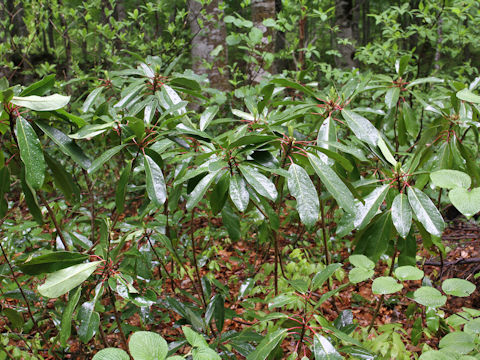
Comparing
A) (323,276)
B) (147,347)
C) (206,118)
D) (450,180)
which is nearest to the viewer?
(147,347)

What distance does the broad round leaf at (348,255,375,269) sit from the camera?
129 centimetres

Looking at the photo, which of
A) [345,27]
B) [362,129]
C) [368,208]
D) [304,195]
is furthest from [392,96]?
[345,27]

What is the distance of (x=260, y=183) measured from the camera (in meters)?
1.05

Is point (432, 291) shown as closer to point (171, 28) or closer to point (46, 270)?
point (46, 270)

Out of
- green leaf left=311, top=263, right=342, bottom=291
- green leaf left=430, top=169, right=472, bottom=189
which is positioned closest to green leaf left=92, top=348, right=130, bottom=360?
green leaf left=311, top=263, right=342, bottom=291

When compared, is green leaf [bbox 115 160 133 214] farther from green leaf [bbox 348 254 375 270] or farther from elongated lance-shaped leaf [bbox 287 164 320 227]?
green leaf [bbox 348 254 375 270]

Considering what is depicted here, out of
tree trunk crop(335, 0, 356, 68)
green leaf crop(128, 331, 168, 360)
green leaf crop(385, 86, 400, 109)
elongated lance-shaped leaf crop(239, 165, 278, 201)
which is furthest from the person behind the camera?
tree trunk crop(335, 0, 356, 68)

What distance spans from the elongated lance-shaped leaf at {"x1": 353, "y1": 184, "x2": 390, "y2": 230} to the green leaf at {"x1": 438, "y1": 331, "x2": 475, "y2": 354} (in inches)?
18.5

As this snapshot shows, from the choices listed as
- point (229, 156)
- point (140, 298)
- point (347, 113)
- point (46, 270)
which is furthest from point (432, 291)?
point (46, 270)

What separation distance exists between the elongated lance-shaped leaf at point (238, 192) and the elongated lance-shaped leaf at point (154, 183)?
0.23 m

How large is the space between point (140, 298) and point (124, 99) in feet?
2.71

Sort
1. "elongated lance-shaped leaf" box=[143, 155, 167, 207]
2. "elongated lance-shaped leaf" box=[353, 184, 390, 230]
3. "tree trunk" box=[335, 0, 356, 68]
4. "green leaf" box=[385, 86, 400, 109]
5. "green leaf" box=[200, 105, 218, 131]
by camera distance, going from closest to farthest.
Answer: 1. "elongated lance-shaped leaf" box=[143, 155, 167, 207]
2. "elongated lance-shaped leaf" box=[353, 184, 390, 230]
3. "green leaf" box=[200, 105, 218, 131]
4. "green leaf" box=[385, 86, 400, 109]
5. "tree trunk" box=[335, 0, 356, 68]

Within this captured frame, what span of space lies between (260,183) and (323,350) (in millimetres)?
530

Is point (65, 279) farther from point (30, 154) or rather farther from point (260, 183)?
point (260, 183)
